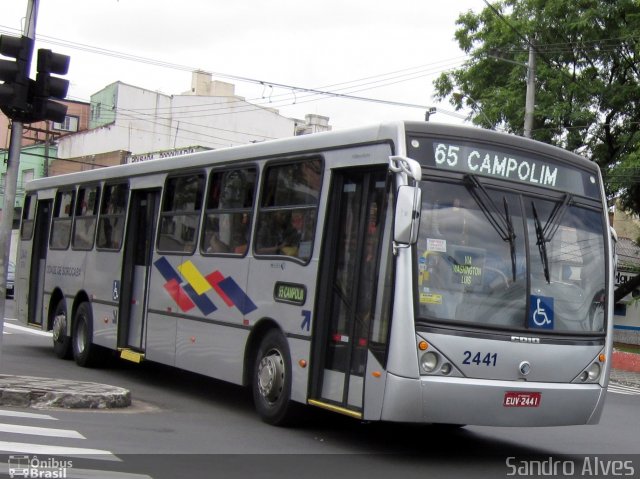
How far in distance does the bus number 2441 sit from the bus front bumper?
0.15m

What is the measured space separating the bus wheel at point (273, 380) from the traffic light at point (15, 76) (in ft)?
12.0

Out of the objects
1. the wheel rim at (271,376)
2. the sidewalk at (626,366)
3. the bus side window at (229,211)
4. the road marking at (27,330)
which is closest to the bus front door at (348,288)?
the wheel rim at (271,376)

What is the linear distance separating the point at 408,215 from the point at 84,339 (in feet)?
28.1

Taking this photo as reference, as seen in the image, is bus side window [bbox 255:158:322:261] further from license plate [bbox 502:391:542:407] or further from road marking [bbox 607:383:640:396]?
road marking [bbox 607:383:640:396]

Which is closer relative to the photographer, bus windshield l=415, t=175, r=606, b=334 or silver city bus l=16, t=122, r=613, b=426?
silver city bus l=16, t=122, r=613, b=426

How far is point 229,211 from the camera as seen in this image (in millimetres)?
11680

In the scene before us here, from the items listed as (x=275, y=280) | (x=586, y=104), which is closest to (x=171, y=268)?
(x=275, y=280)

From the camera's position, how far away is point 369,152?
939 centimetres

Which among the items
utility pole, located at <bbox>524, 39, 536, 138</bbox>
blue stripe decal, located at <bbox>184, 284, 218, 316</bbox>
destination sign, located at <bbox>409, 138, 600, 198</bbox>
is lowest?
blue stripe decal, located at <bbox>184, 284, 218, 316</bbox>

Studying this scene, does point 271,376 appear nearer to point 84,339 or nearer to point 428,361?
point 428,361

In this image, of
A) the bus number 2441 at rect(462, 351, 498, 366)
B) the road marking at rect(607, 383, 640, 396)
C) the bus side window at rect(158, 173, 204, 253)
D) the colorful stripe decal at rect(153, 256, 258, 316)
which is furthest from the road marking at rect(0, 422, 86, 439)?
the road marking at rect(607, 383, 640, 396)

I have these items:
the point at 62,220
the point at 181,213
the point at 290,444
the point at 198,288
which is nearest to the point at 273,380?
the point at 290,444

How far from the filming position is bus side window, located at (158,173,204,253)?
12.5m

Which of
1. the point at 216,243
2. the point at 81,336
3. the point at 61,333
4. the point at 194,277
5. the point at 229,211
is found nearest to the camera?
the point at 229,211
